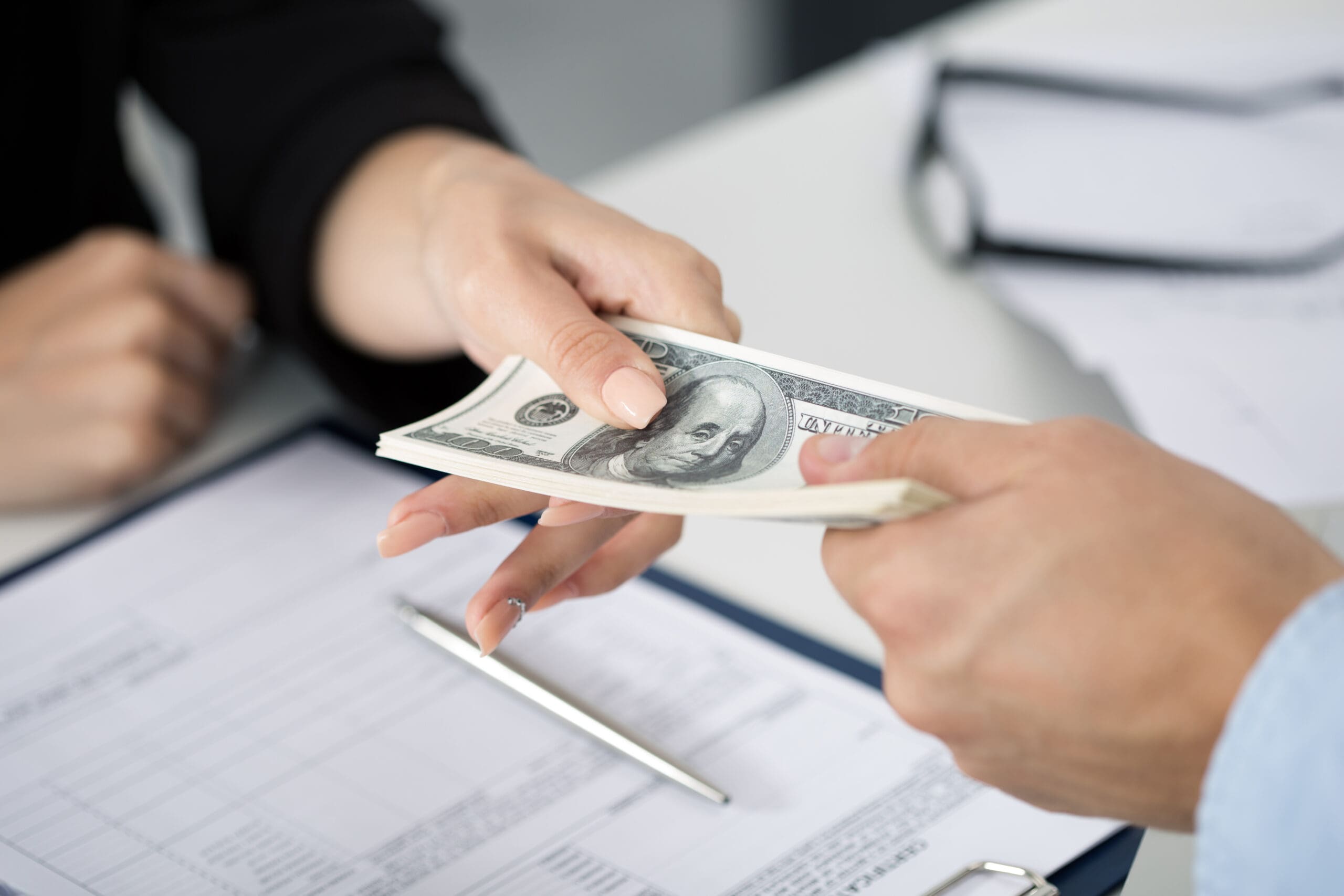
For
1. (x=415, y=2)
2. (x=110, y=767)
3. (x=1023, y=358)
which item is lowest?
(x=110, y=767)

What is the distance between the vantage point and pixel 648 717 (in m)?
0.53

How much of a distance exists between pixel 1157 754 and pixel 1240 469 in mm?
355

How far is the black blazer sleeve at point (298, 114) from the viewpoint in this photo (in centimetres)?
79

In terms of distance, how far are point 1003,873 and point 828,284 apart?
0.50 meters

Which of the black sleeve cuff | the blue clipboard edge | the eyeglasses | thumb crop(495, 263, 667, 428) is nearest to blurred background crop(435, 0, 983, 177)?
the eyeglasses

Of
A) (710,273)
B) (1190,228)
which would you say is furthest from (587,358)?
(1190,228)

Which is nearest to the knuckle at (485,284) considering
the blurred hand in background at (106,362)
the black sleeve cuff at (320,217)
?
the black sleeve cuff at (320,217)

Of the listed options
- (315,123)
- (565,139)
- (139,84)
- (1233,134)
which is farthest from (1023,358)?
(565,139)

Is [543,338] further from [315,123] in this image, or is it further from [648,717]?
[315,123]

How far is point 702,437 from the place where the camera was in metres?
0.50

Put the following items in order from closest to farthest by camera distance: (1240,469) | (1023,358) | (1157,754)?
(1157,754), (1240,469), (1023,358)

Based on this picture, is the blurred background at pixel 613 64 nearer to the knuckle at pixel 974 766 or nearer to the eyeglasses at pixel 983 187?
the eyeglasses at pixel 983 187

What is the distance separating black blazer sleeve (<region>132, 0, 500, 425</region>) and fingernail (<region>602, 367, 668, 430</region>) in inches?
12.0

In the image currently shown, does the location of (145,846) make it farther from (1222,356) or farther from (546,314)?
(1222,356)
